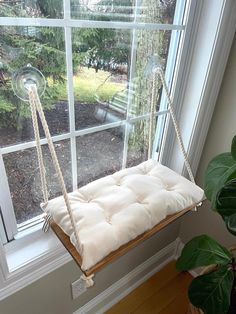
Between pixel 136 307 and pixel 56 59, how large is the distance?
134cm

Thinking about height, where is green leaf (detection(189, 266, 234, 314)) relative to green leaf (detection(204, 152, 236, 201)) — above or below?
below

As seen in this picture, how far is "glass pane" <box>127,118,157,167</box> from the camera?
1.09m

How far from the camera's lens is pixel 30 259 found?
86 centimetres

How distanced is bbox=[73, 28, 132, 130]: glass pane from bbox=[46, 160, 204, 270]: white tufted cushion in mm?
251

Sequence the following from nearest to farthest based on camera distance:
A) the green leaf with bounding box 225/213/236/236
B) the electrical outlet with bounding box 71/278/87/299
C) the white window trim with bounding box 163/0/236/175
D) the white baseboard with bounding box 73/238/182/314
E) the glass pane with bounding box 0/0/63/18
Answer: the glass pane with bounding box 0/0/63/18, the green leaf with bounding box 225/213/236/236, the white window trim with bounding box 163/0/236/175, the electrical outlet with bounding box 71/278/87/299, the white baseboard with bounding box 73/238/182/314

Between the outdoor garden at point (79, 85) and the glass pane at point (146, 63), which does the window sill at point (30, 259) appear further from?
the glass pane at point (146, 63)

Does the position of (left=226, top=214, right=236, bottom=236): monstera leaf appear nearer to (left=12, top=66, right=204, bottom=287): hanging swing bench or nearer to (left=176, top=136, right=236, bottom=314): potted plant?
(left=176, top=136, right=236, bottom=314): potted plant

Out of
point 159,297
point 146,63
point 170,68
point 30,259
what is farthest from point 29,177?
point 159,297

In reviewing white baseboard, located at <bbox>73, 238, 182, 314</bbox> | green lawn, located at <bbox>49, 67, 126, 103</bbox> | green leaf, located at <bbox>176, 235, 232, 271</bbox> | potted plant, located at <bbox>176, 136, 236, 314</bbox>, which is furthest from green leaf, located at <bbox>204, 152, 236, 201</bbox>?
white baseboard, located at <bbox>73, 238, 182, 314</bbox>

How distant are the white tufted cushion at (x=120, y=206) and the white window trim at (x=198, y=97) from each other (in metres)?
0.26

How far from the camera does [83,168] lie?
100 cm

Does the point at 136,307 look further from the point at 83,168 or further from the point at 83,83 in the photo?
the point at 83,83

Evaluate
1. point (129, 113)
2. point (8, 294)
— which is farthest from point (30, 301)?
point (129, 113)

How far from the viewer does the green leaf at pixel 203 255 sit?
95 centimetres
